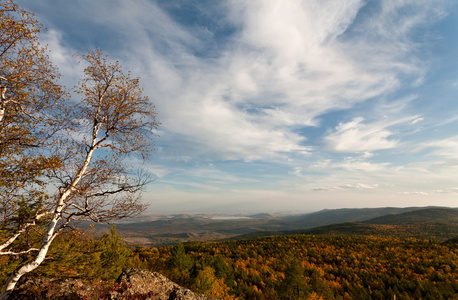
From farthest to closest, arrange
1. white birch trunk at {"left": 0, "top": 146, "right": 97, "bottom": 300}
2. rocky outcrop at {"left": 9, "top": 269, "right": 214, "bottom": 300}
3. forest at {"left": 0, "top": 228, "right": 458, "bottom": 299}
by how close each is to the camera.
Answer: forest at {"left": 0, "top": 228, "right": 458, "bottom": 299}, white birch trunk at {"left": 0, "top": 146, "right": 97, "bottom": 300}, rocky outcrop at {"left": 9, "top": 269, "right": 214, "bottom": 300}

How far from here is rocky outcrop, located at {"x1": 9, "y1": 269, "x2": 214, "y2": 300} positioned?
207 inches

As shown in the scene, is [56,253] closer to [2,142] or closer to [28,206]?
[28,206]

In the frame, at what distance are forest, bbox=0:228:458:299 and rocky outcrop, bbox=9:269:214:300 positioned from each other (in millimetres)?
651

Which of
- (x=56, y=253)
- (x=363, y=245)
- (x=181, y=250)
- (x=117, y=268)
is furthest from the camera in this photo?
(x=363, y=245)

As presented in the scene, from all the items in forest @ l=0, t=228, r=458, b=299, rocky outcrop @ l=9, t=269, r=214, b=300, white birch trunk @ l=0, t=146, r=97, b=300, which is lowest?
forest @ l=0, t=228, r=458, b=299

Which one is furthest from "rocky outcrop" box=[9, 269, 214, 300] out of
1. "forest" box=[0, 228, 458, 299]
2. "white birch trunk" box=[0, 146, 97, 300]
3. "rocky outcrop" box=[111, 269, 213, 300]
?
"white birch trunk" box=[0, 146, 97, 300]

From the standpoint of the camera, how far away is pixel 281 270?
1465 centimetres

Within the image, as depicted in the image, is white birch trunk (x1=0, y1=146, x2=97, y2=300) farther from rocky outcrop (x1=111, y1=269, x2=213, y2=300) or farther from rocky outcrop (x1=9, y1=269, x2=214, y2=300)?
rocky outcrop (x1=111, y1=269, x2=213, y2=300)

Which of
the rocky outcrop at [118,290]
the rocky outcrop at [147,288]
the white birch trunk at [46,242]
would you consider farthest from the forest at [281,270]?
the rocky outcrop at [147,288]

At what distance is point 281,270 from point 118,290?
41.8ft

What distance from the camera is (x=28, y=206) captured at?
7.23 meters

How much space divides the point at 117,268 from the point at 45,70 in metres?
8.99

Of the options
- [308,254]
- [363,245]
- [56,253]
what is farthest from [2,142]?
[363,245]

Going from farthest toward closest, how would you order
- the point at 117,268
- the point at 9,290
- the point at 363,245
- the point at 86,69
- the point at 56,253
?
the point at 363,245, the point at 117,268, the point at 86,69, the point at 56,253, the point at 9,290
